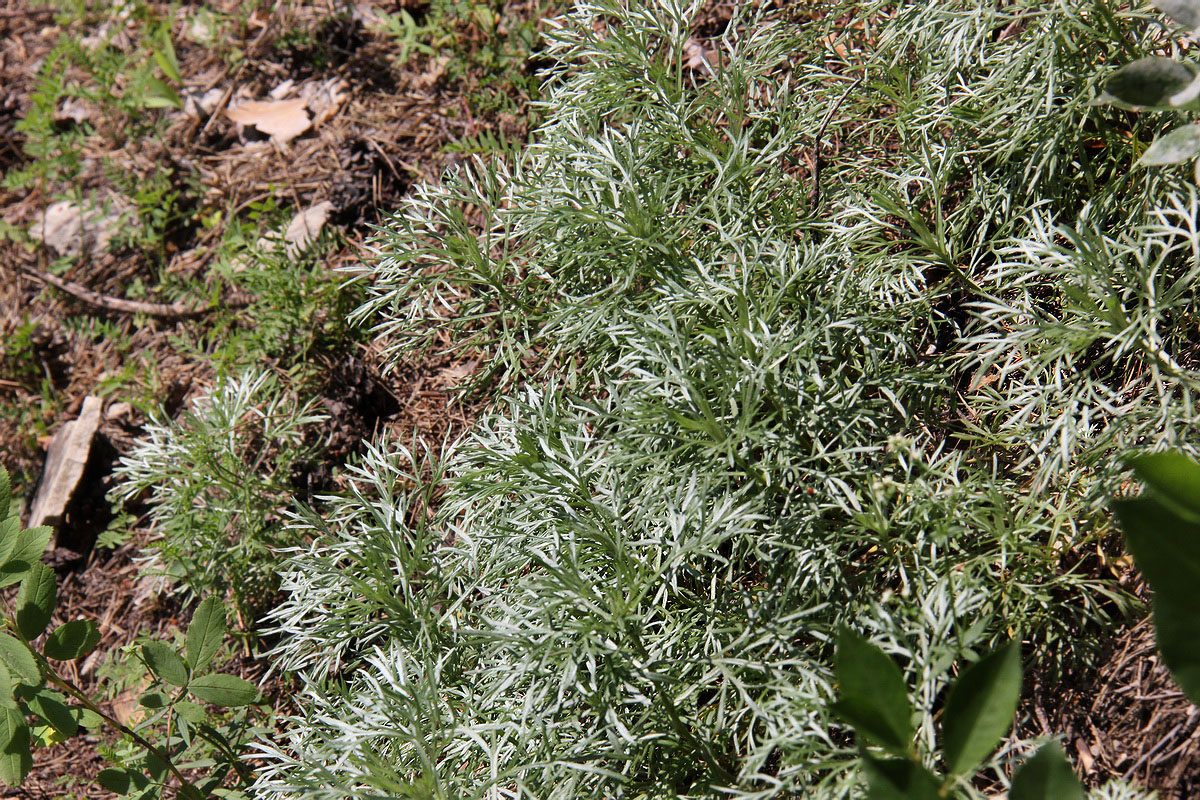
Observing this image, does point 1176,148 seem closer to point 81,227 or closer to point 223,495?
point 223,495

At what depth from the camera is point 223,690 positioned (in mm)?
2070

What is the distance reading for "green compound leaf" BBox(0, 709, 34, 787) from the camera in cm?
187

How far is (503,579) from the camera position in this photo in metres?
2.18

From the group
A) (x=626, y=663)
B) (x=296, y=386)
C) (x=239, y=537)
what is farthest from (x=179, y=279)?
(x=626, y=663)

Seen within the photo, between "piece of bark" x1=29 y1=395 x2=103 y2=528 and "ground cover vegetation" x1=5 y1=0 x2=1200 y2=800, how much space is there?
0.57m

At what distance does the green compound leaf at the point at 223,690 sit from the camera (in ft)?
6.72

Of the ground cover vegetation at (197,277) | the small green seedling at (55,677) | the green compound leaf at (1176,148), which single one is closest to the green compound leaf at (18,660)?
the small green seedling at (55,677)

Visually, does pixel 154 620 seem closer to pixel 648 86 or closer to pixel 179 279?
pixel 179 279

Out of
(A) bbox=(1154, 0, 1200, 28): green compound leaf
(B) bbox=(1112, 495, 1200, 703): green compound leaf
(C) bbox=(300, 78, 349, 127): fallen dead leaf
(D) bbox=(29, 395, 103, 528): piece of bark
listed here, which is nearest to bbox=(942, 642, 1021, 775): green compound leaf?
(B) bbox=(1112, 495, 1200, 703): green compound leaf

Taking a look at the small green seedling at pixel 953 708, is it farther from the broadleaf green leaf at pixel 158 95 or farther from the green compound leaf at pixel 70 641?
the broadleaf green leaf at pixel 158 95

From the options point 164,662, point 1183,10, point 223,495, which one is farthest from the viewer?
point 223,495

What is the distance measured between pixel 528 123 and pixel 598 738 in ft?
7.76

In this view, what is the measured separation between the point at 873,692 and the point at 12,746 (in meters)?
1.92

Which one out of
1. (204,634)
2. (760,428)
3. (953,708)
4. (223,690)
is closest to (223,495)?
(204,634)
